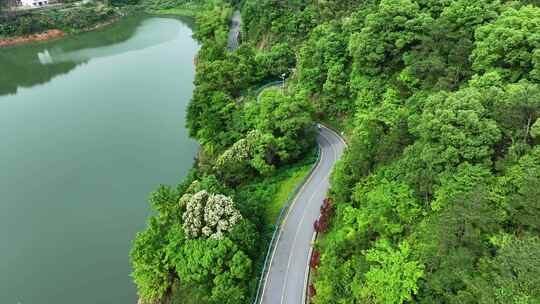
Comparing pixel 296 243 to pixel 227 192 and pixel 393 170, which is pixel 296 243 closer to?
pixel 227 192

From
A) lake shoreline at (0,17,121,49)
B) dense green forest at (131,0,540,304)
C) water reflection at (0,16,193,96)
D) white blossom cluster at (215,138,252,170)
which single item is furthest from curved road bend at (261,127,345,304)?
lake shoreline at (0,17,121,49)

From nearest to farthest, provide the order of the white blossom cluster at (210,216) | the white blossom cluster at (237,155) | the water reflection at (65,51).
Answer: the white blossom cluster at (210,216) → the white blossom cluster at (237,155) → the water reflection at (65,51)

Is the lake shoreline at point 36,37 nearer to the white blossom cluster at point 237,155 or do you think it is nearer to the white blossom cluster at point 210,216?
the white blossom cluster at point 237,155

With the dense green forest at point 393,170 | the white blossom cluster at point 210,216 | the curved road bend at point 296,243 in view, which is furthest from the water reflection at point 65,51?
the curved road bend at point 296,243

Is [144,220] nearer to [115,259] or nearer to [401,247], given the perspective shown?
[115,259]

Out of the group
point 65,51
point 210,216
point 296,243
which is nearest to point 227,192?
point 210,216

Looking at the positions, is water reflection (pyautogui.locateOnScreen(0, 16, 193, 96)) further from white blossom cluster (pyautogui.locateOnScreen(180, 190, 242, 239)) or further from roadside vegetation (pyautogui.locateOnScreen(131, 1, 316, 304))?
white blossom cluster (pyautogui.locateOnScreen(180, 190, 242, 239))

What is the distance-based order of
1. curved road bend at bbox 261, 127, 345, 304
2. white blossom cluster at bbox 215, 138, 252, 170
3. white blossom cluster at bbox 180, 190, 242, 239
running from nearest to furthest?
curved road bend at bbox 261, 127, 345, 304 < white blossom cluster at bbox 180, 190, 242, 239 < white blossom cluster at bbox 215, 138, 252, 170
